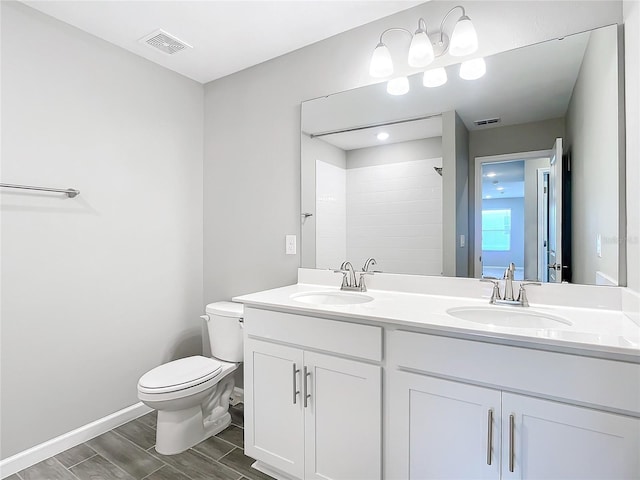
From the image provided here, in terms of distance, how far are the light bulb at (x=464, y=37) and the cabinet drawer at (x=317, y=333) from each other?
1.33 m

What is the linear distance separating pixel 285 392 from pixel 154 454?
36.2 inches

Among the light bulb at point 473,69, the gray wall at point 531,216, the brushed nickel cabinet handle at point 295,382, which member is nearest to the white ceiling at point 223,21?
the light bulb at point 473,69

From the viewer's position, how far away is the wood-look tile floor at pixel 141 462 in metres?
1.72

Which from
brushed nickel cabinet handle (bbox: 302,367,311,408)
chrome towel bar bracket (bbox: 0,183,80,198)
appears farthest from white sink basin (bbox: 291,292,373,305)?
chrome towel bar bracket (bbox: 0,183,80,198)

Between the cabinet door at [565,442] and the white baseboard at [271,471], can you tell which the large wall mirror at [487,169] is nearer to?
the cabinet door at [565,442]

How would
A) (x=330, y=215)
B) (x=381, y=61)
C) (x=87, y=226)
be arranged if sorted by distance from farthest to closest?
(x=330, y=215), (x=87, y=226), (x=381, y=61)

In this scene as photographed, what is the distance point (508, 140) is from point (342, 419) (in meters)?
1.46

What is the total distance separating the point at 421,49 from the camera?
169 cm

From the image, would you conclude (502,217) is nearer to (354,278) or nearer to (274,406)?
(354,278)

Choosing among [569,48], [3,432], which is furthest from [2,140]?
[569,48]

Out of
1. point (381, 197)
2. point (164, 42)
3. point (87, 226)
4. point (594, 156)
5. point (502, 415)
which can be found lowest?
point (502, 415)

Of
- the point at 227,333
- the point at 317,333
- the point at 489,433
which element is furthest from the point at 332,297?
the point at 489,433

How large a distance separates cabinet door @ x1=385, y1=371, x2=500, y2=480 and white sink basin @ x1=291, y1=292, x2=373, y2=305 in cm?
58

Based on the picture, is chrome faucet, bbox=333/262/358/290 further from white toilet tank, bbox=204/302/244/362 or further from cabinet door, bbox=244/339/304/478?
white toilet tank, bbox=204/302/244/362
